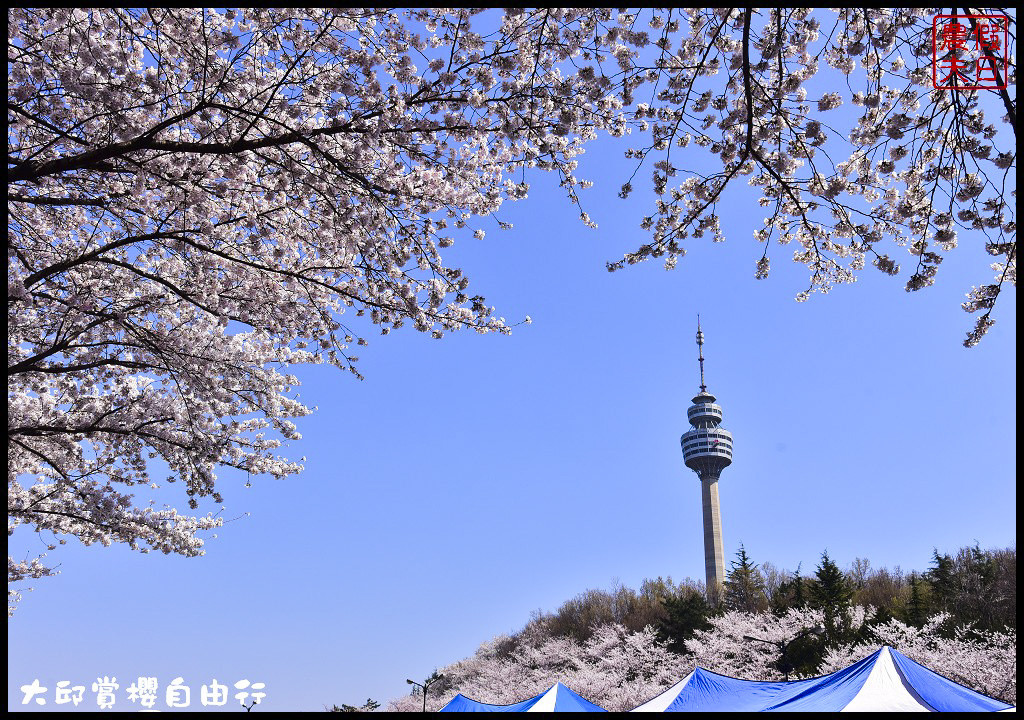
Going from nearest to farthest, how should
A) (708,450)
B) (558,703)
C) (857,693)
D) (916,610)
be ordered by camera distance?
(857,693) → (558,703) → (916,610) → (708,450)

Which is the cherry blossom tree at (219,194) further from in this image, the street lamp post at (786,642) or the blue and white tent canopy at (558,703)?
the street lamp post at (786,642)

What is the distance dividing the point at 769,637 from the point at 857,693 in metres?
16.4

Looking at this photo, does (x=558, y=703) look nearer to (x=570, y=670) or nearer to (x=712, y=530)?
(x=570, y=670)

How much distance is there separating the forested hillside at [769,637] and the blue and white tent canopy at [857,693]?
251 inches

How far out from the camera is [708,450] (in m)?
75.6

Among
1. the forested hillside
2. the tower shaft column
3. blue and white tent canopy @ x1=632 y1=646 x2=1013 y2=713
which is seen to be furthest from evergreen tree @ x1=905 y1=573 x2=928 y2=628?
the tower shaft column

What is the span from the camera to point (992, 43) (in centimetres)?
413

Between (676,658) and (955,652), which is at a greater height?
(955,652)

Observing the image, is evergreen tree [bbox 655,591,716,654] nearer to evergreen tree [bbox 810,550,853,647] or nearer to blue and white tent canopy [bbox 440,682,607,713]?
evergreen tree [bbox 810,550,853,647]

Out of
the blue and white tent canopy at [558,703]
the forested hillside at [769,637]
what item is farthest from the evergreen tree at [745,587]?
the blue and white tent canopy at [558,703]

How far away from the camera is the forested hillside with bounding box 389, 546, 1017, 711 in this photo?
76.1ft

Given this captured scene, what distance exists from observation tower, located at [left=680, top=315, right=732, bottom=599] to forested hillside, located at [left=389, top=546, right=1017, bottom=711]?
27932 mm

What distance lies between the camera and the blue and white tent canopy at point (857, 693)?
1153 cm

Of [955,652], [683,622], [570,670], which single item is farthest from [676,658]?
[955,652]
